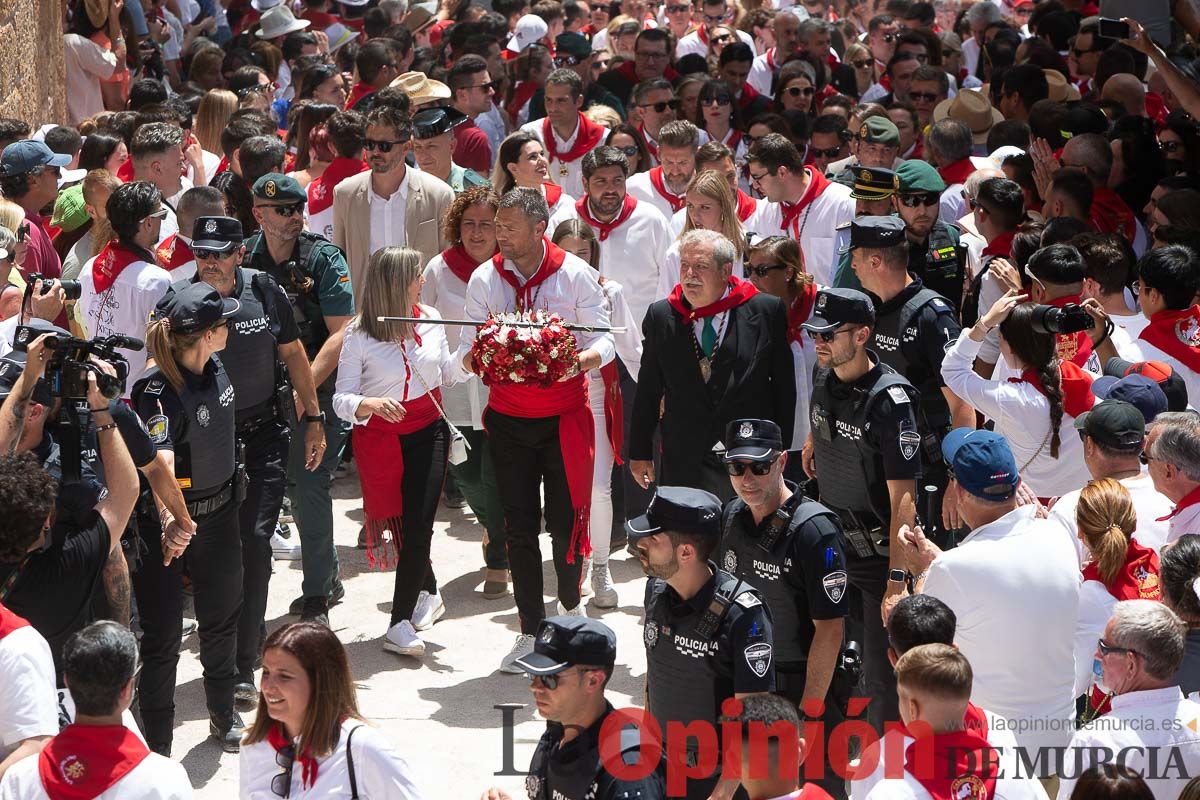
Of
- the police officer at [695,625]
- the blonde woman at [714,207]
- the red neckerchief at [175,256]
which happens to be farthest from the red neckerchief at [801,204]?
the police officer at [695,625]

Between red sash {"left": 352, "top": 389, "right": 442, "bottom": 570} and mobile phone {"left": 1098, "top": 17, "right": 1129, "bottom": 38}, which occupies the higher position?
mobile phone {"left": 1098, "top": 17, "right": 1129, "bottom": 38}

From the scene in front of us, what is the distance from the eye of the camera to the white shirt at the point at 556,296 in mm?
7762

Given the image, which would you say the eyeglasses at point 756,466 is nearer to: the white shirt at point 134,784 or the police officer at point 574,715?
the police officer at point 574,715

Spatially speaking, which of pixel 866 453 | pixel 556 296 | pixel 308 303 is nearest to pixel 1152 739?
pixel 866 453

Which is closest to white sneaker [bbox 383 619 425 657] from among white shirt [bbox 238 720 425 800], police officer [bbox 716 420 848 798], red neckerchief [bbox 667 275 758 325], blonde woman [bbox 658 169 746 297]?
red neckerchief [bbox 667 275 758 325]

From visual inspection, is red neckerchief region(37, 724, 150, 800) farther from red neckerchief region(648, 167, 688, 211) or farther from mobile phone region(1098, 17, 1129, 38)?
mobile phone region(1098, 17, 1129, 38)

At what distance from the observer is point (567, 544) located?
25.5ft

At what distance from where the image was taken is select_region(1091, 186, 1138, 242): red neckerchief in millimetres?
8992

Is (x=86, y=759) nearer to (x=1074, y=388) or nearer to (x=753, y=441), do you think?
(x=753, y=441)

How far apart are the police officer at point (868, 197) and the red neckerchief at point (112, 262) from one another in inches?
146

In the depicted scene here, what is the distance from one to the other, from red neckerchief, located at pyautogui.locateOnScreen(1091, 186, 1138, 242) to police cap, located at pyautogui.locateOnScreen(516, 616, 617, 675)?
18.4 ft

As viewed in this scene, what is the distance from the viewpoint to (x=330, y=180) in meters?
Answer: 9.91

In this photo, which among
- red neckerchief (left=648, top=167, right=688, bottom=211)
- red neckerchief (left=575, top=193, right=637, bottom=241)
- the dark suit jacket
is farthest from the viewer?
red neckerchief (left=648, top=167, right=688, bottom=211)

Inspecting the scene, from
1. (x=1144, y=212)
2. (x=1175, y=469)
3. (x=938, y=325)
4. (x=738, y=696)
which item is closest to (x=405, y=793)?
(x=738, y=696)
